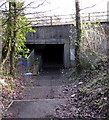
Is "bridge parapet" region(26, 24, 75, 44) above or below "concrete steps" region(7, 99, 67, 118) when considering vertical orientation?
above

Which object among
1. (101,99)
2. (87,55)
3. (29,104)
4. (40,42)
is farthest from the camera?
(40,42)

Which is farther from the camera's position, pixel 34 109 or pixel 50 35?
pixel 50 35

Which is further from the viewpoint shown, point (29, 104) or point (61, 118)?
point (29, 104)

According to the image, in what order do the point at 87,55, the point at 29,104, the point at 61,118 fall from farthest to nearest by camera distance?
the point at 87,55
the point at 29,104
the point at 61,118

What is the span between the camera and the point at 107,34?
778 centimetres

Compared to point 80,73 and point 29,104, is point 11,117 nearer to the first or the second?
point 29,104

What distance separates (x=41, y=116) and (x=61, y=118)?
1.46ft

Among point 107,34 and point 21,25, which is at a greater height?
point 21,25

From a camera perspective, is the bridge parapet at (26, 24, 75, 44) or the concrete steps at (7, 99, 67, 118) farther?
the bridge parapet at (26, 24, 75, 44)

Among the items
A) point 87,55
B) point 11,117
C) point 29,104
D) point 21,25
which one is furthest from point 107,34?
point 11,117

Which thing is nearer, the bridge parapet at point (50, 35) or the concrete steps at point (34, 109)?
the concrete steps at point (34, 109)

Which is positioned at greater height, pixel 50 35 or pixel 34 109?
pixel 50 35

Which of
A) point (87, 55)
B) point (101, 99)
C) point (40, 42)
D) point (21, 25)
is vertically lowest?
point (101, 99)

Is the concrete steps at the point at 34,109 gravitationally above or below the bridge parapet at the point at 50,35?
below
